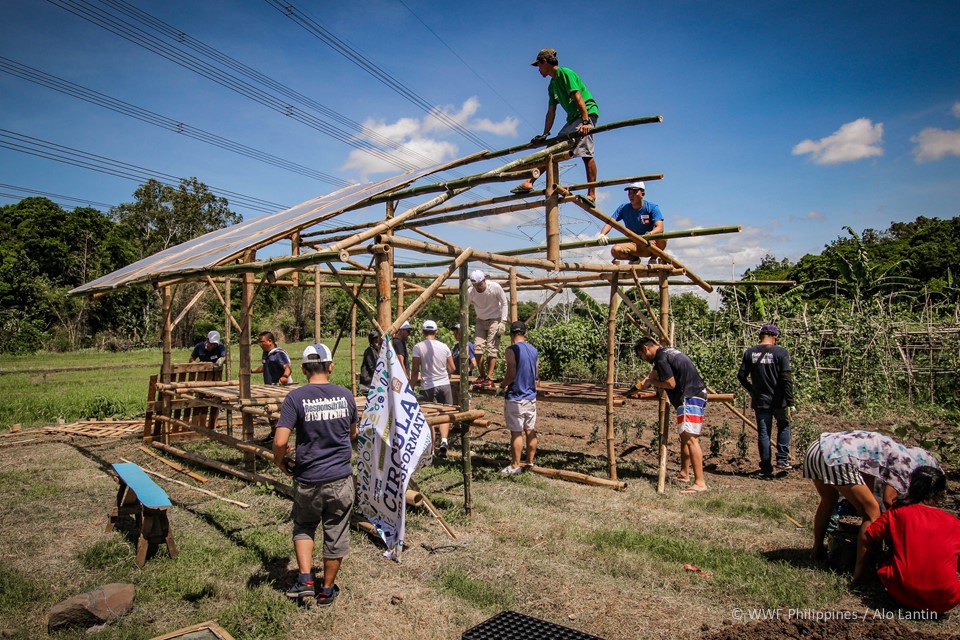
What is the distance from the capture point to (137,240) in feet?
128

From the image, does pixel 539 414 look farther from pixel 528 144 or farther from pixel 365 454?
pixel 365 454

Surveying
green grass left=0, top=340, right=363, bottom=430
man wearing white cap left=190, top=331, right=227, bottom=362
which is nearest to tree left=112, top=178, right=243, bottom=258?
green grass left=0, top=340, right=363, bottom=430

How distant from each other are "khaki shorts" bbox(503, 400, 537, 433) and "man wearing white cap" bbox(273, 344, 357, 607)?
3.42 metres

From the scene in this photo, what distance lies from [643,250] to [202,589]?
639 cm

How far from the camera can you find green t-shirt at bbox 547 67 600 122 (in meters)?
6.89

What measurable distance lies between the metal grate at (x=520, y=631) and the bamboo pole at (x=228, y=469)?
3551 mm

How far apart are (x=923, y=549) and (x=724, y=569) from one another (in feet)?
4.71

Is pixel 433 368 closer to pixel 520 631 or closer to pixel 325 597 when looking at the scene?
pixel 325 597

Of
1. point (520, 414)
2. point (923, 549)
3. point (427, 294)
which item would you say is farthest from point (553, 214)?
point (923, 549)

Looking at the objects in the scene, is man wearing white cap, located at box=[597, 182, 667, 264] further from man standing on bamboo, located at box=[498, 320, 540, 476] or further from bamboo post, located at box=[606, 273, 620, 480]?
man standing on bamboo, located at box=[498, 320, 540, 476]

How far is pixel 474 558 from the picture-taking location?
5055 millimetres

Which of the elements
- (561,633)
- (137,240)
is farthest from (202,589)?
(137,240)

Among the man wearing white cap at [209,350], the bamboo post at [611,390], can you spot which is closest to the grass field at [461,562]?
the bamboo post at [611,390]

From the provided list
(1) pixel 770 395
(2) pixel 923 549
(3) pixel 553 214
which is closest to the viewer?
(2) pixel 923 549
